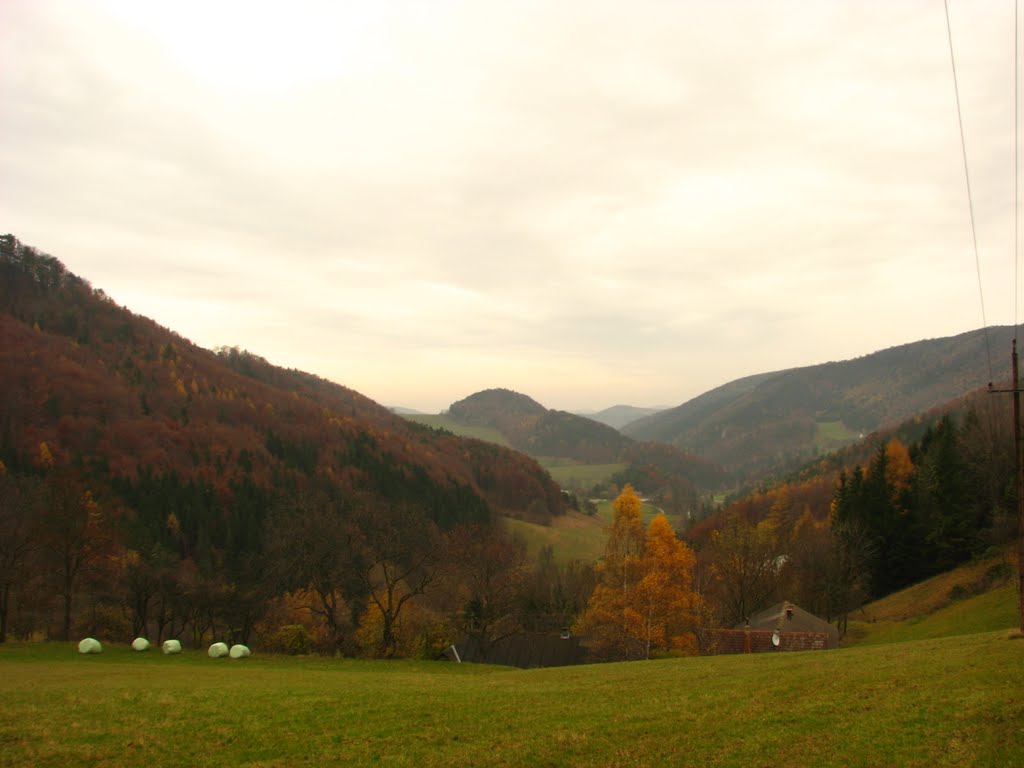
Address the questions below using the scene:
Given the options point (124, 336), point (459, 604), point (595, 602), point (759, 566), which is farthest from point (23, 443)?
point (759, 566)

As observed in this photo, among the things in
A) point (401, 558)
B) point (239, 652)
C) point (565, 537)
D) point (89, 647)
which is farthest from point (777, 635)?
point (565, 537)

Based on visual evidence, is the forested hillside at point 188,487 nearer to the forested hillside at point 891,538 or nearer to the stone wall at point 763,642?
the stone wall at point 763,642

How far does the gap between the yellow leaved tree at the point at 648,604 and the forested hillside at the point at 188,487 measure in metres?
10.7

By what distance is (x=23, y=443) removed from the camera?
10306 centimetres

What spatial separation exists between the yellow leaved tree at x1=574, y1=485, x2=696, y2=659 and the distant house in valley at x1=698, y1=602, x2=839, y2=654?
200 cm

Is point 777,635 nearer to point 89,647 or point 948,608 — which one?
point 948,608

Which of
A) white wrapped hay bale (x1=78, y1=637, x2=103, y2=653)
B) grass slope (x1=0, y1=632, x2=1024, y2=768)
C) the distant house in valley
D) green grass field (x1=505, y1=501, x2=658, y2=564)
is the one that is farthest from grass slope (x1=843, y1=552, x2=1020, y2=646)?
green grass field (x1=505, y1=501, x2=658, y2=564)

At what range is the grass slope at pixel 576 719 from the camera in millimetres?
10820

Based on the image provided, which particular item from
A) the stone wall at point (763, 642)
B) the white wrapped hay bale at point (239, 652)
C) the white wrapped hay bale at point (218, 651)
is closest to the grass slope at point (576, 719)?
the white wrapped hay bale at point (239, 652)

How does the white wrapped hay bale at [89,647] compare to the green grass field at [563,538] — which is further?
the green grass field at [563,538]

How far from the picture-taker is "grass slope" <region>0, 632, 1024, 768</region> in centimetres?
1082

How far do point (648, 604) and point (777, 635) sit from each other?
300 inches

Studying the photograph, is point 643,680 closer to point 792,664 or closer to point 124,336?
point 792,664

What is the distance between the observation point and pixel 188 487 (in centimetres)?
10750
